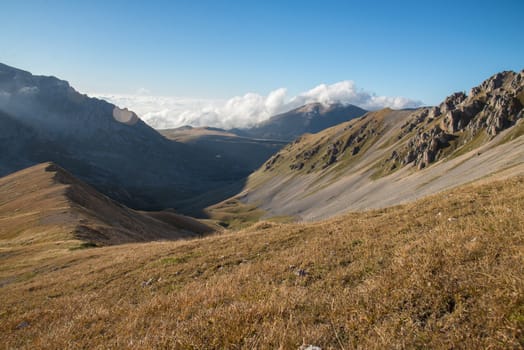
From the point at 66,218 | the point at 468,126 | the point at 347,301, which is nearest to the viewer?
the point at 347,301

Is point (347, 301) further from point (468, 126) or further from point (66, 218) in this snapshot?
point (468, 126)

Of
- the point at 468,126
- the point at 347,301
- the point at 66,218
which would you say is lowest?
the point at 66,218

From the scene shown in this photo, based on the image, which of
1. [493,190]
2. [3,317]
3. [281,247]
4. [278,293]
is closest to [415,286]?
[278,293]

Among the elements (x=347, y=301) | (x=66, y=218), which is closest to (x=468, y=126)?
(x=66, y=218)

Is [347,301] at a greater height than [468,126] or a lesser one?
lesser

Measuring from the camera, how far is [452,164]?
125 meters

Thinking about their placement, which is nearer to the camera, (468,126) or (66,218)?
(66,218)

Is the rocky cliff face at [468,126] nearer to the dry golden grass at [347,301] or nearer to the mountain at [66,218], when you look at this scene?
the mountain at [66,218]

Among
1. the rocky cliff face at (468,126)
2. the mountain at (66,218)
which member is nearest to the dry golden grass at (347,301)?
the mountain at (66,218)

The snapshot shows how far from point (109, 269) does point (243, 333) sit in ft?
58.9

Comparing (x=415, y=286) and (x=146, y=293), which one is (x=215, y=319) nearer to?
(x=415, y=286)

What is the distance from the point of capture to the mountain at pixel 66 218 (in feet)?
155

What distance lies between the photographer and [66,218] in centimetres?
5325

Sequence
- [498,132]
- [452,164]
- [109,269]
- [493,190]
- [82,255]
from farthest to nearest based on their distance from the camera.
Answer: [498,132] < [452,164] < [82,255] < [109,269] < [493,190]
